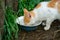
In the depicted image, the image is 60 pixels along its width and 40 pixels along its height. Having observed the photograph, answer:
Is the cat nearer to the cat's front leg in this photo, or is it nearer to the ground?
the cat's front leg

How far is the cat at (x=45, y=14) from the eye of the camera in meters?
3.69

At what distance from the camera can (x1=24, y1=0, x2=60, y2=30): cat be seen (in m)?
3.69

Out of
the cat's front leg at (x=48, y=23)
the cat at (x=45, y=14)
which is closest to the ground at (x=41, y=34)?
the cat's front leg at (x=48, y=23)

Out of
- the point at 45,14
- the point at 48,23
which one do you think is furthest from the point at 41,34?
the point at 45,14

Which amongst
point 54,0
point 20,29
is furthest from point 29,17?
point 54,0

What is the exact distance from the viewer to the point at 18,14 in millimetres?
3963

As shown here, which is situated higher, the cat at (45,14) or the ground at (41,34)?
the cat at (45,14)

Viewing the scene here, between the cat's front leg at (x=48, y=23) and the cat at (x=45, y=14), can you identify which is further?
the cat's front leg at (x=48, y=23)

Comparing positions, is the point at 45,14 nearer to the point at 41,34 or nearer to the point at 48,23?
the point at 48,23

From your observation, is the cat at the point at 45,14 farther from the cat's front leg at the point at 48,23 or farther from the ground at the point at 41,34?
the ground at the point at 41,34

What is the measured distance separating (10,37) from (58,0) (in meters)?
1.10

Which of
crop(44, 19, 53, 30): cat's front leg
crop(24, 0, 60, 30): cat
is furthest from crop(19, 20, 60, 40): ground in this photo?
crop(24, 0, 60, 30): cat

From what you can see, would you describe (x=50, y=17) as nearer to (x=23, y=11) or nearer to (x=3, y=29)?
(x=23, y=11)

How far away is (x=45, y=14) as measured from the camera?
3738 mm
